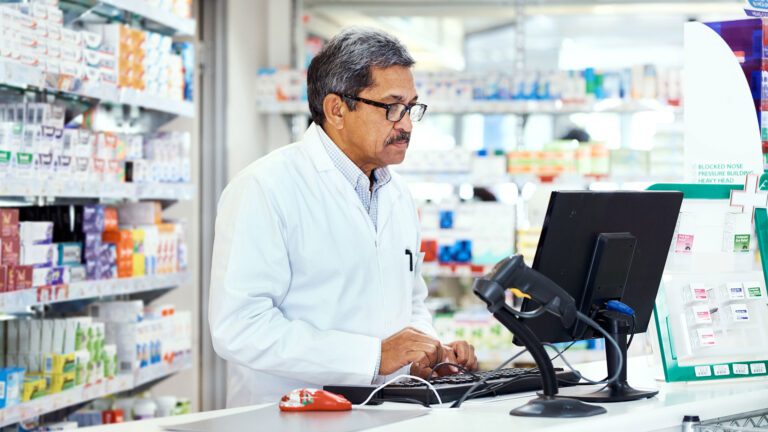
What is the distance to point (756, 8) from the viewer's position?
132 inches

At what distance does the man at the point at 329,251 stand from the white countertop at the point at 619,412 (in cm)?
32

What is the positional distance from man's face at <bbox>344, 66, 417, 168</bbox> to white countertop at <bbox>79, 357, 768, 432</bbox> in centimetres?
80

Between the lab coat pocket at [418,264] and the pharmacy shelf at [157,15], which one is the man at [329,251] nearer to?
the lab coat pocket at [418,264]

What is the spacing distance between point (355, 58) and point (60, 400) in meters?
1.86

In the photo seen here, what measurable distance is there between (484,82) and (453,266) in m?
1.12

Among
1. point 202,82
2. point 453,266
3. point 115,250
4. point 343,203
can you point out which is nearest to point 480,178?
point 453,266

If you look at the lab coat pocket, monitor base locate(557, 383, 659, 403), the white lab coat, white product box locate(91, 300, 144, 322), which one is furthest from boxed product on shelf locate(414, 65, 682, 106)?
monitor base locate(557, 383, 659, 403)

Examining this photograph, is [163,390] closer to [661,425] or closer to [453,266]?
[453,266]

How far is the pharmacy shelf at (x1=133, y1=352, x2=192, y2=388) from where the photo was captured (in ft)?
15.2

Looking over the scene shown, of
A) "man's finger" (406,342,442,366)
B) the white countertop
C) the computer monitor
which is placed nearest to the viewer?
the white countertop

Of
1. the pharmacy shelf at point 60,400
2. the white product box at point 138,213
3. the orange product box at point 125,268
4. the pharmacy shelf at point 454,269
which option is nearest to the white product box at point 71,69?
the orange product box at point 125,268

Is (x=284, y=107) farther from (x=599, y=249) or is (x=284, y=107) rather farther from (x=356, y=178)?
(x=599, y=249)

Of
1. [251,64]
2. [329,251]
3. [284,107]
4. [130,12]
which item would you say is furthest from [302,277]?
[251,64]

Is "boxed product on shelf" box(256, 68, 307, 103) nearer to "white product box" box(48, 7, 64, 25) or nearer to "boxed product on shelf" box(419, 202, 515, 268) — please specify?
"boxed product on shelf" box(419, 202, 515, 268)
